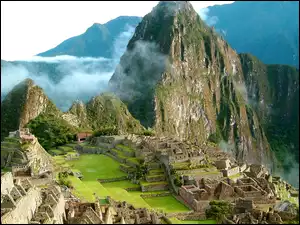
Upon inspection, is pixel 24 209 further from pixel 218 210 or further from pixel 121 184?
pixel 121 184

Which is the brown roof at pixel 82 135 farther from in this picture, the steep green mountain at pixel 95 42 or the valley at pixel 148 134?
the steep green mountain at pixel 95 42

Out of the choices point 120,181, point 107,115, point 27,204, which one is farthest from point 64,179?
point 107,115

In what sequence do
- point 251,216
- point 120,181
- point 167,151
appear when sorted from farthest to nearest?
point 167,151 < point 120,181 < point 251,216

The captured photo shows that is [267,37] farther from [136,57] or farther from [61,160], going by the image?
[61,160]

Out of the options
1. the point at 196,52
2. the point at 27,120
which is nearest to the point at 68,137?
the point at 27,120

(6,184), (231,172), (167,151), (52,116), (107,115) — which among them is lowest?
(107,115)

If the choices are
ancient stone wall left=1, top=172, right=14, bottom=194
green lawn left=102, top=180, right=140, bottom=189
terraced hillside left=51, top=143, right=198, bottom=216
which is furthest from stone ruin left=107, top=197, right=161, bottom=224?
green lawn left=102, top=180, right=140, bottom=189

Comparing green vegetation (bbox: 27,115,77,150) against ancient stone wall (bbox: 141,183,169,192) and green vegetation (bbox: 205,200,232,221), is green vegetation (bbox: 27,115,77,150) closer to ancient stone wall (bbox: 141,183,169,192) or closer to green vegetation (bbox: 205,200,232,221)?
ancient stone wall (bbox: 141,183,169,192)
